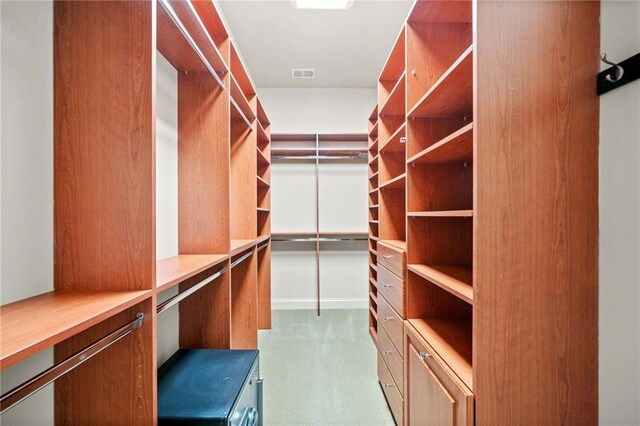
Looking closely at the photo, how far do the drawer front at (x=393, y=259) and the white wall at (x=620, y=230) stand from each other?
769mm

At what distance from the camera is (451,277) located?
1229mm

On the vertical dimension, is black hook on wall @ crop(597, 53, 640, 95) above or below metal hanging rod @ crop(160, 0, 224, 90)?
below

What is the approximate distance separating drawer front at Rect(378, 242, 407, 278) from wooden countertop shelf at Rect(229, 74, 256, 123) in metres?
1.39

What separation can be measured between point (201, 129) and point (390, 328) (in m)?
1.59

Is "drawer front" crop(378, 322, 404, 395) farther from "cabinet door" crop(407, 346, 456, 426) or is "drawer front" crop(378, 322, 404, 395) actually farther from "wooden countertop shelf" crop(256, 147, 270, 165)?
"wooden countertop shelf" crop(256, 147, 270, 165)

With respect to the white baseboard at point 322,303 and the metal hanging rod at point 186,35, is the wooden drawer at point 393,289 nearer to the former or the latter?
the metal hanging rod at point 186,35

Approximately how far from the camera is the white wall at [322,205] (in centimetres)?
378

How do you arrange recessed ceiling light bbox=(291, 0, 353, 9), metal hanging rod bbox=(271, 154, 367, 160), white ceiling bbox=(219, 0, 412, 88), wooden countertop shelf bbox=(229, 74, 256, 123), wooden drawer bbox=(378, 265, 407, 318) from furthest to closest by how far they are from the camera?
metal hanging rod bbox=(271, 154, 367, 160) < white ceiling bbox=(219, 0, 412, 88) < recessed ceiling light bbox=(291, 0, 353, 9) < wooden countertop shelf bbox=(229, 74, 256, 123) < wooden drawer bbox=(378, 265, 407, 318)

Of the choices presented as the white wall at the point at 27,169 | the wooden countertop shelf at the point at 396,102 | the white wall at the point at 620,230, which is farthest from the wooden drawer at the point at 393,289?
the white wall at the point at 27,169

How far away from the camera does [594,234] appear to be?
921mm

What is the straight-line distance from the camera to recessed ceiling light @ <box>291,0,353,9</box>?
2211 mm

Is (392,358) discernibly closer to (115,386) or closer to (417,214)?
(417,214)

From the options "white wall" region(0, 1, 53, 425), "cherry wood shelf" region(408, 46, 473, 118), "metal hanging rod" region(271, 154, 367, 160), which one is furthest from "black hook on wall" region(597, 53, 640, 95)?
"metal hanging rod" region(271, 154, 367, 160)

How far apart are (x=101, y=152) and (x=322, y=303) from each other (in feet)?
10.8
